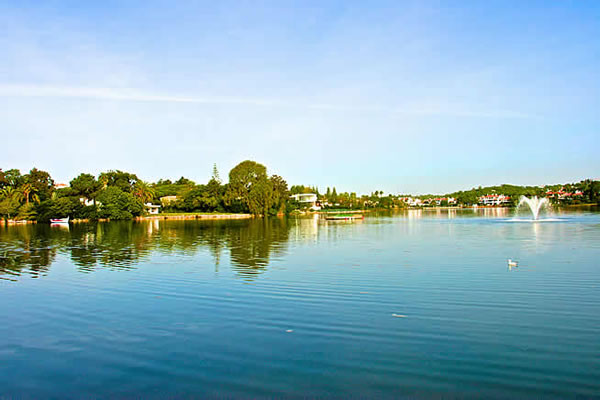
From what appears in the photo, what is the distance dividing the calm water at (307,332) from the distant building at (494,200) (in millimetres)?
183579

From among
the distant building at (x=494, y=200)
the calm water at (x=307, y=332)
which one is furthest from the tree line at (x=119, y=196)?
the distant building at (x=494, y=200)

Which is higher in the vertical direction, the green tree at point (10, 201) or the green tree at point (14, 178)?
the green tree at point (14, 178)

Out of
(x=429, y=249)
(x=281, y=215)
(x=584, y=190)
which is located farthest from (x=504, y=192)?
(x=429, y=249)

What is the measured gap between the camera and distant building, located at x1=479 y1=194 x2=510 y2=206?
18104 centimetres

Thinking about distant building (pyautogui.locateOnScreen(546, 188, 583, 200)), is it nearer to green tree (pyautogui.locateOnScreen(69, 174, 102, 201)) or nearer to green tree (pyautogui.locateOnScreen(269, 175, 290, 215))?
green tree (pyautogui.locateOnScreen(269, 175, 290, 215))

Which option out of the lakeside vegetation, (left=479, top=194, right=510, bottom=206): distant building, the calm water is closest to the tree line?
the lakeside vegetation

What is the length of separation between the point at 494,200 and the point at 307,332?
200 m

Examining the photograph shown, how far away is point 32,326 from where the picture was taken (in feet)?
28.4

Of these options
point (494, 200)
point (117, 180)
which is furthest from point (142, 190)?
point (494, 200)

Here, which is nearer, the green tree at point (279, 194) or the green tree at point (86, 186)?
the green tree at point (86, 186)

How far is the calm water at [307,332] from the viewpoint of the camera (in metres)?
5.53

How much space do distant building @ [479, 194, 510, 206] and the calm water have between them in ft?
602

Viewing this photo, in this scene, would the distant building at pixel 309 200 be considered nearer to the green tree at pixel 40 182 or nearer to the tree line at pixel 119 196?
the tree line at pixel 119 196

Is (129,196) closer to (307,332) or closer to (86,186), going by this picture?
(86,186)
